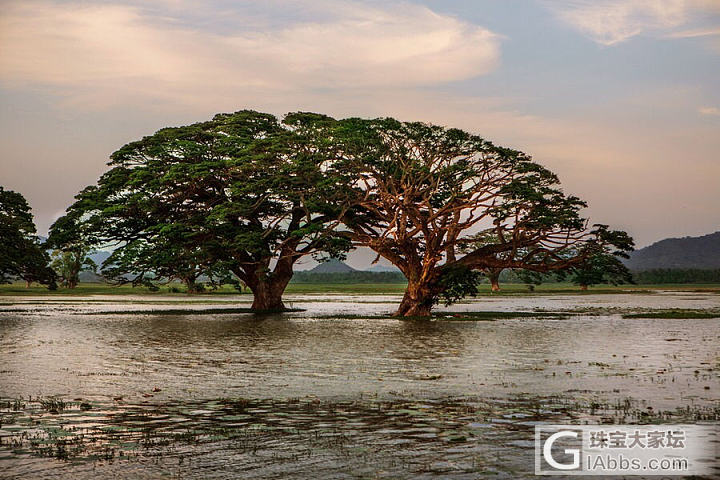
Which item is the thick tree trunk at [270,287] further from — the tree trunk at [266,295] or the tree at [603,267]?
the tree at [603,267]

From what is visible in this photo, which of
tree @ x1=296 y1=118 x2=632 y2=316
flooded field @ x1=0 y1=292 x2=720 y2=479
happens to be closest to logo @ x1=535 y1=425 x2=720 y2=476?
flooded field @ x1=0 y1=292 x2=720 y2=479

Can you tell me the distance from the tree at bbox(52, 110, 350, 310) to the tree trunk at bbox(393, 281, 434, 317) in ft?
21.7

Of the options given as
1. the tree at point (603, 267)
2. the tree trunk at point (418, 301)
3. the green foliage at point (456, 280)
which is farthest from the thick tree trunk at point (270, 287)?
the tree at point (603, 267)

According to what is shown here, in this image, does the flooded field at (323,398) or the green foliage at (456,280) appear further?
the green foliage at (456,280)

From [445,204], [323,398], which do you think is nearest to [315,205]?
[445,204]

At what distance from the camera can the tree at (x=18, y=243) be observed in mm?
57562

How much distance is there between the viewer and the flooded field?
11.2 metres

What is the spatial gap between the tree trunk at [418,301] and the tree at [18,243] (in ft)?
90.9

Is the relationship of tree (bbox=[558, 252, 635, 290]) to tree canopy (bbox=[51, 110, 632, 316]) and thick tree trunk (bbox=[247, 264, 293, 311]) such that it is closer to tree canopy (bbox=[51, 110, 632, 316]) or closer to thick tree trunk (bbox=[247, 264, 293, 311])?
tree canopy (bbox=[51, 110, 632, 316])

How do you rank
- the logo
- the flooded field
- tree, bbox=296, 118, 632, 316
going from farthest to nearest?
tree, bbox=296, 118, 632, 316 < the flooded field < the logo

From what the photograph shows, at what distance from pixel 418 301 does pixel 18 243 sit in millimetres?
29741

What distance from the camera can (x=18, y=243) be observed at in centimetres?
5859

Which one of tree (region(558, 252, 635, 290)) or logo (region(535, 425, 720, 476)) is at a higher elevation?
tree (region(558, 252, 635, 290))

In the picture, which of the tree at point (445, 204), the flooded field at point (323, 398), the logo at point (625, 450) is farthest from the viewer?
the tree at point (445, 204)
